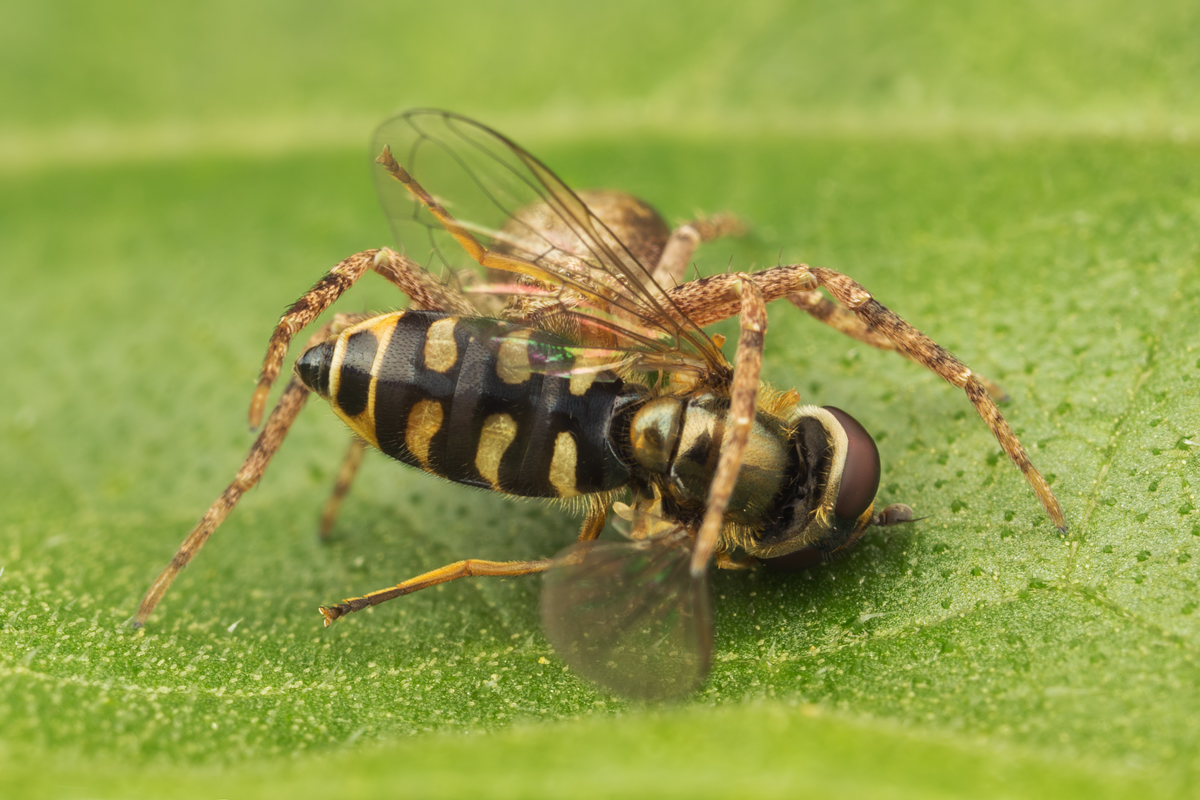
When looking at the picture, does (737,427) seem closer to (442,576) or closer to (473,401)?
(473,401)

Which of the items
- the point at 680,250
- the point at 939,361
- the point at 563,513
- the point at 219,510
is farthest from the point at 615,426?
the point at 219,510

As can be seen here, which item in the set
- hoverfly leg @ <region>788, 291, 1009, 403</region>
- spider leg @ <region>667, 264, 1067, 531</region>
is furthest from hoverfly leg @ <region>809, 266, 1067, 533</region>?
hoverfly leg @ <region>788, 291, 1009, 403</region>

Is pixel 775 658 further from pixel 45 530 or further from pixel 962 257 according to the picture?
pixel 45 530

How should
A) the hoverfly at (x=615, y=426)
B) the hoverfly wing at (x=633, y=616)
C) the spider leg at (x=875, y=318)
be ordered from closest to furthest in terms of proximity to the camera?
the hoverfly wing at (x=633, y=616) < the hoverfly at (x=615, y=426) < the spider leg at (x=875, y=318)

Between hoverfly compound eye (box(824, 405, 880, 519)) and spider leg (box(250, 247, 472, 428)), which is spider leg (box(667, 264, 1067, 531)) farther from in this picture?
spider leg (box(250, 247, 472, 428))

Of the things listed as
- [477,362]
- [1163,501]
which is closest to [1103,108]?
[1163,501]

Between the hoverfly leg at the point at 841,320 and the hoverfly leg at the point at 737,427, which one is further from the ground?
the hoverfly leg at the point at 841,320

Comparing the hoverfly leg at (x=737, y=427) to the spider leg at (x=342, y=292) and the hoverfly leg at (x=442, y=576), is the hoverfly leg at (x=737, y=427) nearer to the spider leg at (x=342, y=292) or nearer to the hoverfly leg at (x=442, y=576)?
the hoverfly leg at (x=442, y=576)

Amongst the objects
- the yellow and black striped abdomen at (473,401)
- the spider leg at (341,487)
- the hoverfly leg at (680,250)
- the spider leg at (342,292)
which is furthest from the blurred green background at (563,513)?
the spider leg at (342,292)
